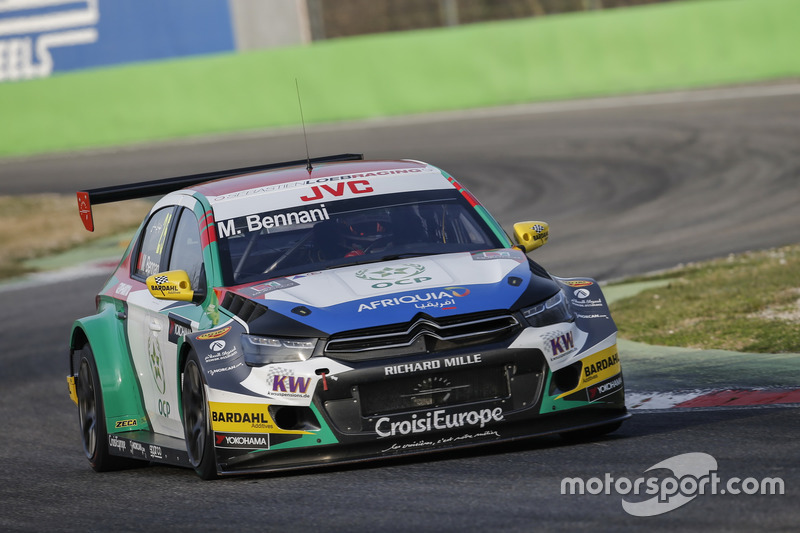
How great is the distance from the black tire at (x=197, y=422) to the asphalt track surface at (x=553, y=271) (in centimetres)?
11

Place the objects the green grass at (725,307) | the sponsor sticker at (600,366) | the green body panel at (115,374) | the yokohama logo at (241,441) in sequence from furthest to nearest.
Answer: the green grass at (725,307)
the green body panel at (115,374)
the sponsor sticker at (600,366)
the yokohama logo at (241,441)

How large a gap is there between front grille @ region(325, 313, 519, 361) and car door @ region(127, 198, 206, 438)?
99 centimetres

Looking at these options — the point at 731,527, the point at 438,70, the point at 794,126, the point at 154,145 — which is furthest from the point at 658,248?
the point at 154,145

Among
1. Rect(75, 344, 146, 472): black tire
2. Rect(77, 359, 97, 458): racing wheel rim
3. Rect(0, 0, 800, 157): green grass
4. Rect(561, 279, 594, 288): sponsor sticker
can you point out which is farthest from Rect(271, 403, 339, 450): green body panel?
Rect(0, 0, 800, 157): green grass

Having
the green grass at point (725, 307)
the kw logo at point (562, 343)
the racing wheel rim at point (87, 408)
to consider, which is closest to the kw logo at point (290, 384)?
the kw logo at point (562, 343)

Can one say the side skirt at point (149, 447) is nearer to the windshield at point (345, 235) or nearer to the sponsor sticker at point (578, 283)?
the windshield at point (345, 235)

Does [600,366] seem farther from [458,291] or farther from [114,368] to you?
[114,368]

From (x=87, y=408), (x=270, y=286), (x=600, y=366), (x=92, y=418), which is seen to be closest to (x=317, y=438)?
(x=270, y=286)

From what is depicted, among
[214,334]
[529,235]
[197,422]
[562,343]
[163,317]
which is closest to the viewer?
[562,343]

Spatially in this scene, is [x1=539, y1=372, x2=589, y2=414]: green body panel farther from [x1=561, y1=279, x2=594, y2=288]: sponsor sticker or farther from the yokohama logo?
the yokohama logo

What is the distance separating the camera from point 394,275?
22.2ft

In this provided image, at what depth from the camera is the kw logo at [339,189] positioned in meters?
7.60

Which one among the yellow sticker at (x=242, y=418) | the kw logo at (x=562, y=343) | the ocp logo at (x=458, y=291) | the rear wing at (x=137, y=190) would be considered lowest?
the yellow sticker at (x=242, y=418)

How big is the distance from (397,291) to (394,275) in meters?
0.27
